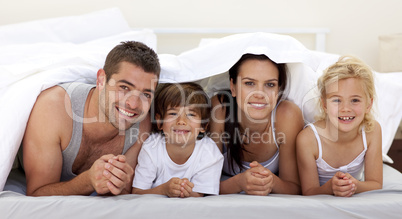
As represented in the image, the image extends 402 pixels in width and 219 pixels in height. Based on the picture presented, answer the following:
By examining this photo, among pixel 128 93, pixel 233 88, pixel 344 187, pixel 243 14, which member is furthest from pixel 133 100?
pixel 243 14

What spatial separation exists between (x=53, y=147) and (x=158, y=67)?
389 mm

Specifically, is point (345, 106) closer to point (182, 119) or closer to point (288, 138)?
point (288, 138)

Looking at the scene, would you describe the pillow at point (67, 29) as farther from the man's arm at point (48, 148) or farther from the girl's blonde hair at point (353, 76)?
the girl's blonde hair at point (353, 76)

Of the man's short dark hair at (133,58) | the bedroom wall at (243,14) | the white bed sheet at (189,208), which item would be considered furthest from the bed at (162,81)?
the bedroom wall at (243,14)

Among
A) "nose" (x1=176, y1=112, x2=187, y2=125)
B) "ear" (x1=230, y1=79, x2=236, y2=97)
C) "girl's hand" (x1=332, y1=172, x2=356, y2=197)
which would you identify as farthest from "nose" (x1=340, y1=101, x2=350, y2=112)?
"nose" (x1=176, y1=112, x2=187, y2=125)

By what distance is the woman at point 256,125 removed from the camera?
1290 millimetres

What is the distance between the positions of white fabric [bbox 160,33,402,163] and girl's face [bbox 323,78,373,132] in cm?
11

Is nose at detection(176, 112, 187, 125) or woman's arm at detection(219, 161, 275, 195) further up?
nose at detection(176, 112, 187, 125)

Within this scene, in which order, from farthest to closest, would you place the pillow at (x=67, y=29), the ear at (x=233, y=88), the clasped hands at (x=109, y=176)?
the pillow at (x=67, y=29)
the ear at (x=233, y=88)
the clasped hands at (x=109, y=176)

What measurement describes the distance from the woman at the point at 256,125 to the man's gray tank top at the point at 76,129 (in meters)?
0.28

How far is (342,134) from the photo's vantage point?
4.31ft

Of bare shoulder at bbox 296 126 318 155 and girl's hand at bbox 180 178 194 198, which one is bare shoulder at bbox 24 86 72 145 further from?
bare shoulder at bbox 296 126 318 155

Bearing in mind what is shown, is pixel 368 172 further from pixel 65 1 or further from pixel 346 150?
pixel 65 1

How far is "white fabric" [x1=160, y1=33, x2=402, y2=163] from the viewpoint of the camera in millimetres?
1308
